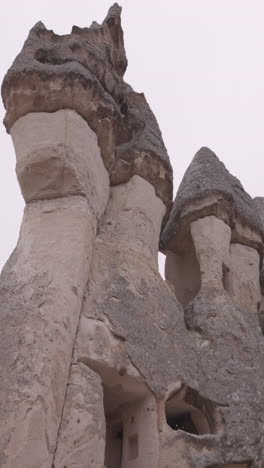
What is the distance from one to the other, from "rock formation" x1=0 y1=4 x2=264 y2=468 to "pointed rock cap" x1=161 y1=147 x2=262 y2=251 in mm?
202

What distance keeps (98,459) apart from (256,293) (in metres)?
4.66

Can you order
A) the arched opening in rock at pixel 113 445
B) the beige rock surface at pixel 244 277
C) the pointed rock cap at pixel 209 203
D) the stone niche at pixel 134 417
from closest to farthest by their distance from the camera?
the stone niche at pixel 134 417 < the arched opening in rock at pixel 113 445 < the beige rock surface at pixel 244 277 < the pointed rock cap at pixel 209 203

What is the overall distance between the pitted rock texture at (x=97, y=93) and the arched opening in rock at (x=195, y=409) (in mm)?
3003

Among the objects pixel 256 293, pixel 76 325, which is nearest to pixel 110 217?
pixel 76 325

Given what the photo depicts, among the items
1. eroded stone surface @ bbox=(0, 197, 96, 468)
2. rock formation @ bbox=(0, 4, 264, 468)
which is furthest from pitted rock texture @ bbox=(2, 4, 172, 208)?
eroded stone surface @ bbox=(0, 197, 96, 468)

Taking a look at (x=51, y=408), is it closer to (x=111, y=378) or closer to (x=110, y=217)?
(x=111, y=378)

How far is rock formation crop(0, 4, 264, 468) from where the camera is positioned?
5031 millimetres

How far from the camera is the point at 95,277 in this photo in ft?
21.2

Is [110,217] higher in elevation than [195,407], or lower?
higher

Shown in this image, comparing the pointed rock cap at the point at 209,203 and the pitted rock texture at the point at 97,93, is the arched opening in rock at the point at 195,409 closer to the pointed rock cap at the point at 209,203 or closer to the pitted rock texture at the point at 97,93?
the pitted rock texture at the point at 97,93

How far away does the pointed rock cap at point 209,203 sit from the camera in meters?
9.13

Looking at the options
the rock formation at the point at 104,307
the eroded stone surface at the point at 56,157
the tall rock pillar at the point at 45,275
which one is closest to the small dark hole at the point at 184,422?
the rock formation at the point at 104,307

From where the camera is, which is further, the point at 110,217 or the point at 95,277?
the point at 110,217

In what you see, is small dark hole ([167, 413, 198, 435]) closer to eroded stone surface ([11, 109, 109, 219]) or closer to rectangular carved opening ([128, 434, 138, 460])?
rectangular carved opening ([128, 434, 138, 460])
